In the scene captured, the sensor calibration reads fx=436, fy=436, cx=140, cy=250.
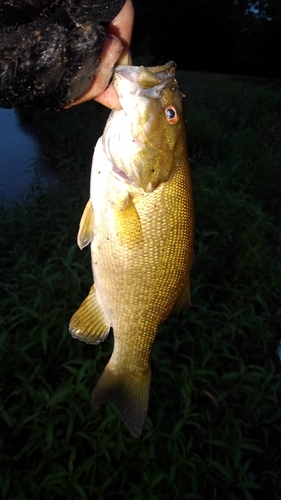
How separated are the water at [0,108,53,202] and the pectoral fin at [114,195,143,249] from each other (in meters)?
4.20

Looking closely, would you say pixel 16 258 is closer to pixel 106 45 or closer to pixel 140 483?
pixel 140 483

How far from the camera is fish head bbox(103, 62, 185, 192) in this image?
4.61 feet

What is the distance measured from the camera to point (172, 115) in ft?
4.81

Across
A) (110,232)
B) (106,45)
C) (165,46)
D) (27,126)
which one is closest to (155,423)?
(110,232)

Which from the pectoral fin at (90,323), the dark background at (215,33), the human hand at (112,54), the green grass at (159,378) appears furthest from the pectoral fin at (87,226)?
the dark background at (215,33)

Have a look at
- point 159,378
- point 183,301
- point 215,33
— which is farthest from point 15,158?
point 215,33

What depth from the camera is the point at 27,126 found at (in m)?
10.2

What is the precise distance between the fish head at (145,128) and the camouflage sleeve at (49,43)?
0.64 feet

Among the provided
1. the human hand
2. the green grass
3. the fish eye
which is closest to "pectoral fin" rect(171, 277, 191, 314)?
the fish eye

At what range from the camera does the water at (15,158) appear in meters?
6.79

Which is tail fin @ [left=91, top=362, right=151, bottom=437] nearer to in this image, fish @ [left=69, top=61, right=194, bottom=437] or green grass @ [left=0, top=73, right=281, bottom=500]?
fish @ [left=69, top=61, right=194, bottom=437]

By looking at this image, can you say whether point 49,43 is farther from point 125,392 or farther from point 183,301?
point 125,392

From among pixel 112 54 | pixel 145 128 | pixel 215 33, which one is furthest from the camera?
pixel 215 33

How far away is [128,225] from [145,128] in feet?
1.06
